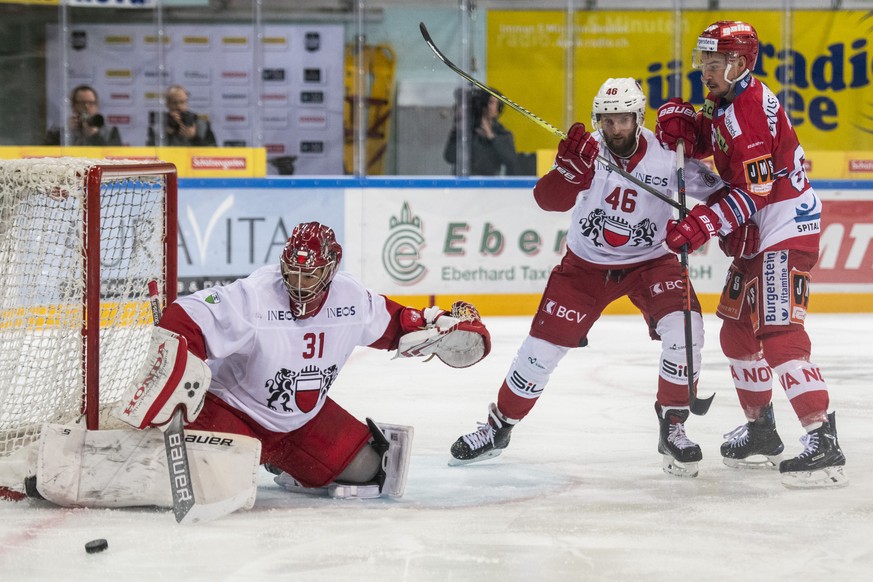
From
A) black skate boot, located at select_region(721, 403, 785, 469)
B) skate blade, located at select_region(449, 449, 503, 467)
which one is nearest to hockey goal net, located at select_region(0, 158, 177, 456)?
skate blade, located at select_region(449, 449, 503, 467)

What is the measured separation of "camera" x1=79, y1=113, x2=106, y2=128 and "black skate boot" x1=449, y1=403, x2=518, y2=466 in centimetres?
454

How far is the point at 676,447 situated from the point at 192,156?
4631mm

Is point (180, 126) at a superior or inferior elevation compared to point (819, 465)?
superior

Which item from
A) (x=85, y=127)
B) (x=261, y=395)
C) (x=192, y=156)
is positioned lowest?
(x=261, y=395)

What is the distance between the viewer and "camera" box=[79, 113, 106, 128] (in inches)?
294

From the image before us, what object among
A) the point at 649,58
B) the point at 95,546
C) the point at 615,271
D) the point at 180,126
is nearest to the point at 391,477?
the point at 95,546

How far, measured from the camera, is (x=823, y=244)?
731 centimetres

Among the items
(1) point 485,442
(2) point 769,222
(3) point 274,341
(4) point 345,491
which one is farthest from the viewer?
(1) point 485,442

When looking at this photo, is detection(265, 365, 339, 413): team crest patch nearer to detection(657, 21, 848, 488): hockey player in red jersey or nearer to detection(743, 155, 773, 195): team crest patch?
detection(657, 21, 848, 488): hockey player in red jersey

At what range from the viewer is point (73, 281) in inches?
137

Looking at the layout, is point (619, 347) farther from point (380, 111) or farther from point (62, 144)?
point (62, 144)

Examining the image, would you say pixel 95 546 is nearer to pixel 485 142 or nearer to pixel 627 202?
pixel 627 202

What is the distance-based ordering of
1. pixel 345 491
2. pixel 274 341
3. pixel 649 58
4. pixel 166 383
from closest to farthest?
pixel 166 383 → pixel 274 341 → pixel 345 491 → pixel 649 58

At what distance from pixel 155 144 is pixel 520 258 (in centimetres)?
236
